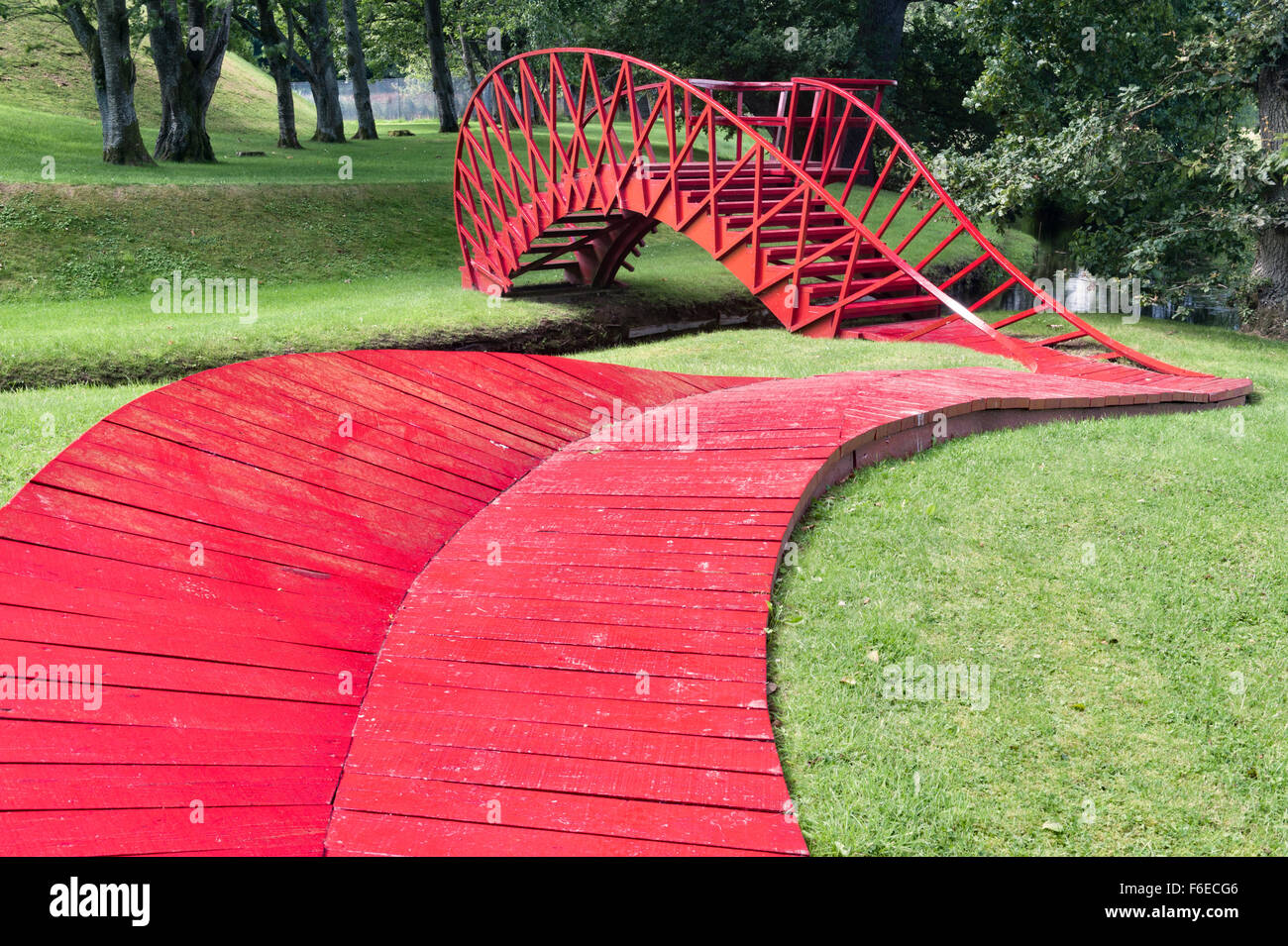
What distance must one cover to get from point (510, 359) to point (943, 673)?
463 cm

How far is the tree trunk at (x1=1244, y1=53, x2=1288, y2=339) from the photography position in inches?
535

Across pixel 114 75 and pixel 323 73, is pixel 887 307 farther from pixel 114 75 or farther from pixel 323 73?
pixel 323 73

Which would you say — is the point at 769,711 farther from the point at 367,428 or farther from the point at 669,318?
the point at 669,318

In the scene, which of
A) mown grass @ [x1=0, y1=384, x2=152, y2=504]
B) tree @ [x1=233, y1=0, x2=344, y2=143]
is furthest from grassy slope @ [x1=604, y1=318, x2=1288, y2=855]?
tree @ [x1=233, y1=0, x2=344, y2=143]

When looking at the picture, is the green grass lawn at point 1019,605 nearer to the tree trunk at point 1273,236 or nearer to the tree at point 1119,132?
the tree trunk at point 1273,236

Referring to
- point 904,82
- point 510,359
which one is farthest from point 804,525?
point 904,82

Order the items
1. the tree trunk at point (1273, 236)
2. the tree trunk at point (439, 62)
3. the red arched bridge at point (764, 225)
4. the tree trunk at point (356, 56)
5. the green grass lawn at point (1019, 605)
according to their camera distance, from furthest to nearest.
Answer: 1. the tree trunk at point (439, 62)
2. the tree trunk at point (356, 56)
3. the tree trunk at point (1273, 236)
4. the red arched bridge at point (764, 225)
5. the green grass lawn at point (1019, 605)

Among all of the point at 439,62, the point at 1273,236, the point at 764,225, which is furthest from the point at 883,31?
the point at 764,225

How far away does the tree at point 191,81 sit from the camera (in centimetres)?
2225

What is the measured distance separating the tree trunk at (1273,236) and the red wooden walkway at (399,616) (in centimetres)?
935

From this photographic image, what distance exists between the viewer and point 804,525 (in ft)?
17.6

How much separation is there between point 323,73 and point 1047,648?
30.9 meters

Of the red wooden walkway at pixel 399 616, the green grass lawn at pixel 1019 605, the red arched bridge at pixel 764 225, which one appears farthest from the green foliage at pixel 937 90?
the red wooden walkway at pixel 399 616
